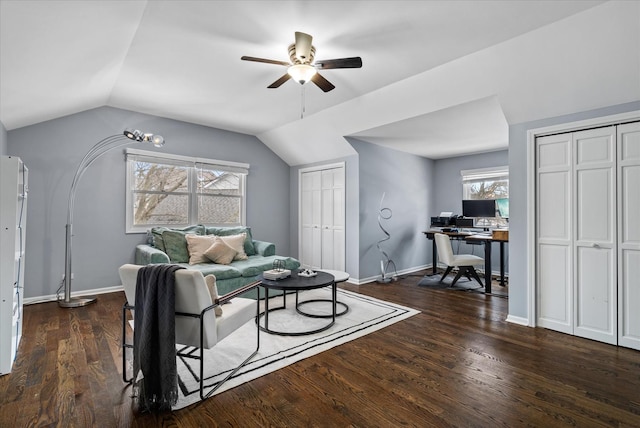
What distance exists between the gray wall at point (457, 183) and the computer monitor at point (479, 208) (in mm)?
548

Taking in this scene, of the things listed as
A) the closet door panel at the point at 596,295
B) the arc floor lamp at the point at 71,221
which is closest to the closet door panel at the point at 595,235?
the closet door panel at the point at 596,295

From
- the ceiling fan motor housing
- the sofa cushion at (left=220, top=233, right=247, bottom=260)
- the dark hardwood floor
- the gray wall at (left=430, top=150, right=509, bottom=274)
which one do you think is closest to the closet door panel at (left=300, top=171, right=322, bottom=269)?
the sofa cushion at (left=220, top=233, right=247, bottom=260)

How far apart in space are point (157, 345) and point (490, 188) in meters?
6.07

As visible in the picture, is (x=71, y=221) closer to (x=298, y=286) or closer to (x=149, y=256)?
(x=149, y=256)

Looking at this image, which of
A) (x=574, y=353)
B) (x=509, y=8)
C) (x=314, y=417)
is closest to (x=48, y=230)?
(x=314, y=417)

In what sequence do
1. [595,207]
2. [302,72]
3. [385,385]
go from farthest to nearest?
[595,207]
[302,72]
[385,385]

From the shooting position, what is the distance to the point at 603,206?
288 cm

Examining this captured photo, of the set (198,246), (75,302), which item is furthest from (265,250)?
(75,302)

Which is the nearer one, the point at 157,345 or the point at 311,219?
the point at 157,345

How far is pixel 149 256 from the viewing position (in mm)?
3857

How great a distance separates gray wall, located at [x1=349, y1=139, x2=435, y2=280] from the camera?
5199 mm

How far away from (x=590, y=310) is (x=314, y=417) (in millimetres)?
2898

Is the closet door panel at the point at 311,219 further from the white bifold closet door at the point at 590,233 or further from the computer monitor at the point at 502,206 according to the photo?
the white bifold closet door at the point at 590,233

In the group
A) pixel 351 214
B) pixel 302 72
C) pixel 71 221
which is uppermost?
pixel 302 72
